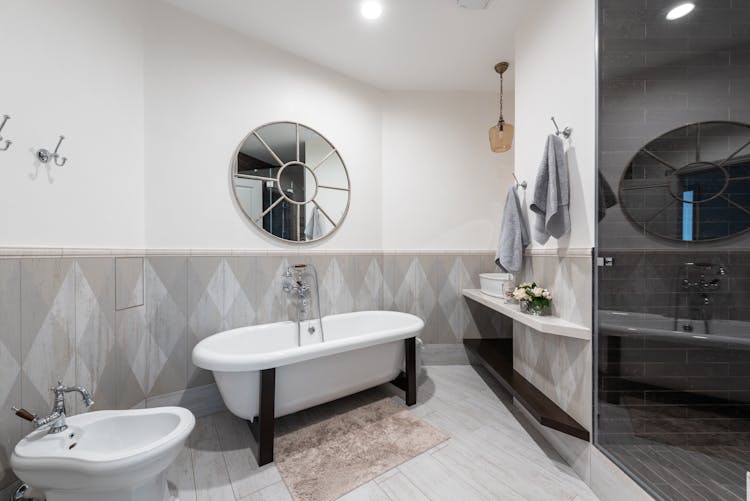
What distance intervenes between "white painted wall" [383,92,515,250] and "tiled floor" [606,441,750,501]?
1.93 metres

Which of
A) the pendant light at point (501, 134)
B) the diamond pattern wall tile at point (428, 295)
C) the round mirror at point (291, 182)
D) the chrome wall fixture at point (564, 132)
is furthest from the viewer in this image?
the diamond pattern wall tile at point (428, 295)

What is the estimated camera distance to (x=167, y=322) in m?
1.91

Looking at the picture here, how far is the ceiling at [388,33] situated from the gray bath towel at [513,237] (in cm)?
122

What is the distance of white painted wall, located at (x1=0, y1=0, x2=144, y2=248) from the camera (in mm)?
1207

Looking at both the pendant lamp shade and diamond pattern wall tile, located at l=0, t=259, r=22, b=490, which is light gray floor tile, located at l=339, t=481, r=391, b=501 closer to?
diamond pattern wall tile, located at l=0, t=259, r=22, b=490

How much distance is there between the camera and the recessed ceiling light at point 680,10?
1.27 metres

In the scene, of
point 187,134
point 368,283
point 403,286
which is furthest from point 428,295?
point 187,134

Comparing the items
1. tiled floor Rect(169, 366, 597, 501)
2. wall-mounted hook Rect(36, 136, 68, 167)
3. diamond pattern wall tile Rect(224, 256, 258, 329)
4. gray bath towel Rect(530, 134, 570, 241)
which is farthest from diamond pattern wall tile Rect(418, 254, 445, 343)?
wall-mounted hook Rect(36, 136, 68, 167)

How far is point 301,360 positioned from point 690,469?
5.84 ft

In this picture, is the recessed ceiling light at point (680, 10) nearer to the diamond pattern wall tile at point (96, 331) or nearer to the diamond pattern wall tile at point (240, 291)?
the diamond pattern wall tile at point (240, 291)

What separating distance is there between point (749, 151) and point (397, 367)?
217cm

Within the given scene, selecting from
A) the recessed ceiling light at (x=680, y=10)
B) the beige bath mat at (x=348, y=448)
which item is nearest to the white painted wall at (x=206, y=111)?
the beige bath mat at (x=348, y=448)

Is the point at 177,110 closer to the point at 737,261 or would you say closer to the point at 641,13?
the point at 641,13

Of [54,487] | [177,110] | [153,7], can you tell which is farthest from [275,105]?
[54,487]
